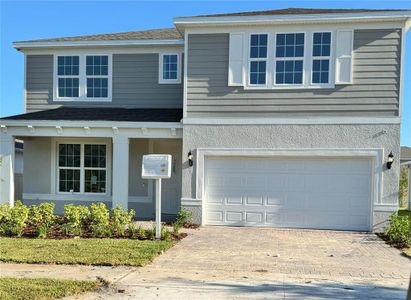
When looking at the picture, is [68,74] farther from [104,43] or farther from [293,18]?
[293,18]

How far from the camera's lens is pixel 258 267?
681 centimetres

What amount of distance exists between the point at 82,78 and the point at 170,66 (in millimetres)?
3139

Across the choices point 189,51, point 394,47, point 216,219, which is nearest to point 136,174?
point 216,219

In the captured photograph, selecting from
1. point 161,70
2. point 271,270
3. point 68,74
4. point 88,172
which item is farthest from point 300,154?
point 68,74

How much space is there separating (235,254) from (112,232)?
3337 millimetres

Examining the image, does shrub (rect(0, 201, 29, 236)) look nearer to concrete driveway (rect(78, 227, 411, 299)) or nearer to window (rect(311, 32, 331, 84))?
concrete driveway (rect(78, 227, 411, 299))

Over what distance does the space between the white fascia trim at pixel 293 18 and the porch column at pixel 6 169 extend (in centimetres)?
659

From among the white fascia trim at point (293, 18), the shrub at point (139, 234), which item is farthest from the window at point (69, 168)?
the white fascia trim at point (293, 18)

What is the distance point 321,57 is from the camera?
11070 mm

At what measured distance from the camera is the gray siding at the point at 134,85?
13.5 m

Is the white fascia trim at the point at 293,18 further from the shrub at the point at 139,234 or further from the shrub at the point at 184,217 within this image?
the shrub at the point at 139,234

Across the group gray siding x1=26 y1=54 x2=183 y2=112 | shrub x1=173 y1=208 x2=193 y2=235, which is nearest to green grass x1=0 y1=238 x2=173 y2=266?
shrub x1=173 y1=208 x2=193 y2=235

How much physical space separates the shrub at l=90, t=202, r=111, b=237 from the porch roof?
324cm

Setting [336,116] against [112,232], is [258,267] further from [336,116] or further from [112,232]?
[336,116]
